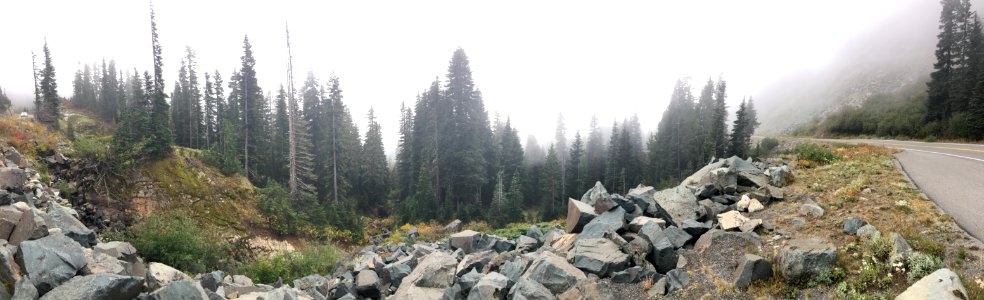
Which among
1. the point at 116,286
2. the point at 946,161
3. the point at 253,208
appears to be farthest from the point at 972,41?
the point at 253,208

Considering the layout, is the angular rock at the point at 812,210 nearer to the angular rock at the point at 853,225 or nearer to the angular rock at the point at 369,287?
the angular rock at the point at 853,225

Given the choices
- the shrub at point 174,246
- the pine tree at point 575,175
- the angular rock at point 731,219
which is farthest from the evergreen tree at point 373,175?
the angular rock at point 731,219

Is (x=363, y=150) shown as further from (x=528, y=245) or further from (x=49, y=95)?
(x=528, y=245)

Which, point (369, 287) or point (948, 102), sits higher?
point (948, 102)

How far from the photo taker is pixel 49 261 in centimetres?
696

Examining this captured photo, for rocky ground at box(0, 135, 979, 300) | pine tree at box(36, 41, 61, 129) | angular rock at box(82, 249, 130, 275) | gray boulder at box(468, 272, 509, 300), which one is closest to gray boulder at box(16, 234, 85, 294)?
rocky ground at box(0, 135, 979, 300)

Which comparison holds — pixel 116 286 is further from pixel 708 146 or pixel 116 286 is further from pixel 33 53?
pixel 33 53

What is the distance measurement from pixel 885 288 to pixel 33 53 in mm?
87741

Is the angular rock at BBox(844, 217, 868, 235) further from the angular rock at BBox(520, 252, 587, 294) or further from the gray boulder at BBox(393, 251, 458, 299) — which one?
the gray boulder at BBox(393, 251, 458, 299)

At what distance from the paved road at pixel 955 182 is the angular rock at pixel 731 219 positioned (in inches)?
164

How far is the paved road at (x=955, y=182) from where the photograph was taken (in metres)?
8.77

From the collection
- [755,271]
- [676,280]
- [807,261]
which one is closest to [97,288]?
[676,280]

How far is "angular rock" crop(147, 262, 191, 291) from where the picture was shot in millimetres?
8555

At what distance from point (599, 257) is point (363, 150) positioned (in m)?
49.6
